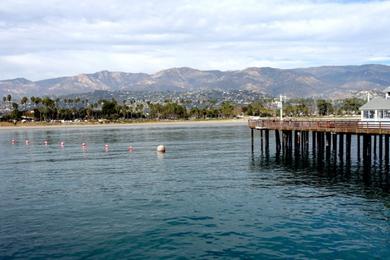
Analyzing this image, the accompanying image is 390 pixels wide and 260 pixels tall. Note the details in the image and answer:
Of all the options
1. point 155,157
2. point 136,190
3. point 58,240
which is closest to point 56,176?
point 136,190

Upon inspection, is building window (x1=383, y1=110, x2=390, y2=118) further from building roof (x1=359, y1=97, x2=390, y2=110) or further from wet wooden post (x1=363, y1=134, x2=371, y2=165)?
wet wooden post (x1=363, y1=134, x2=371, y2=165)

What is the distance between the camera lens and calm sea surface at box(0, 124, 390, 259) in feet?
84.6

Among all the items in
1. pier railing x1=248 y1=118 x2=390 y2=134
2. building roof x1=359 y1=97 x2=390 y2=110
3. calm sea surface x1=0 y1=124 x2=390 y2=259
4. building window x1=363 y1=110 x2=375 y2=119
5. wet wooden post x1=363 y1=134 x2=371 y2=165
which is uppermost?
building roof x1=359 y1=97 x2=390 y2=110

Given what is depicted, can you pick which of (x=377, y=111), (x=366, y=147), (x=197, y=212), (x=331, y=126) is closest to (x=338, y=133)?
(x=331, y=126)

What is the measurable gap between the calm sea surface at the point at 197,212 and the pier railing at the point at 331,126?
16.0 feet

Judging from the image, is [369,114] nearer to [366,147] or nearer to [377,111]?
[377,111]

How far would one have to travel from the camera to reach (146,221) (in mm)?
31422

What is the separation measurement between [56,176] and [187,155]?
2533 cm

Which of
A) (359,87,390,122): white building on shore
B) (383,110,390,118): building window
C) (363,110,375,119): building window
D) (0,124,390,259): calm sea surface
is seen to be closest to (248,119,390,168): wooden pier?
(359,87,390,122): white building on shore

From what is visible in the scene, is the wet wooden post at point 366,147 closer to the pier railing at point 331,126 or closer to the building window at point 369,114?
the pier railing at point 331,126

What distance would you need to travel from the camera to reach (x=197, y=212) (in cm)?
3369

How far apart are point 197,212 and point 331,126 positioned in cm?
3131

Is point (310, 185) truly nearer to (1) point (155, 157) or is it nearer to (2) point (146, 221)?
(2) point (146, 221)

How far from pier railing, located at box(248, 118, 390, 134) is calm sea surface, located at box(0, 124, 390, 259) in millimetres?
4886
